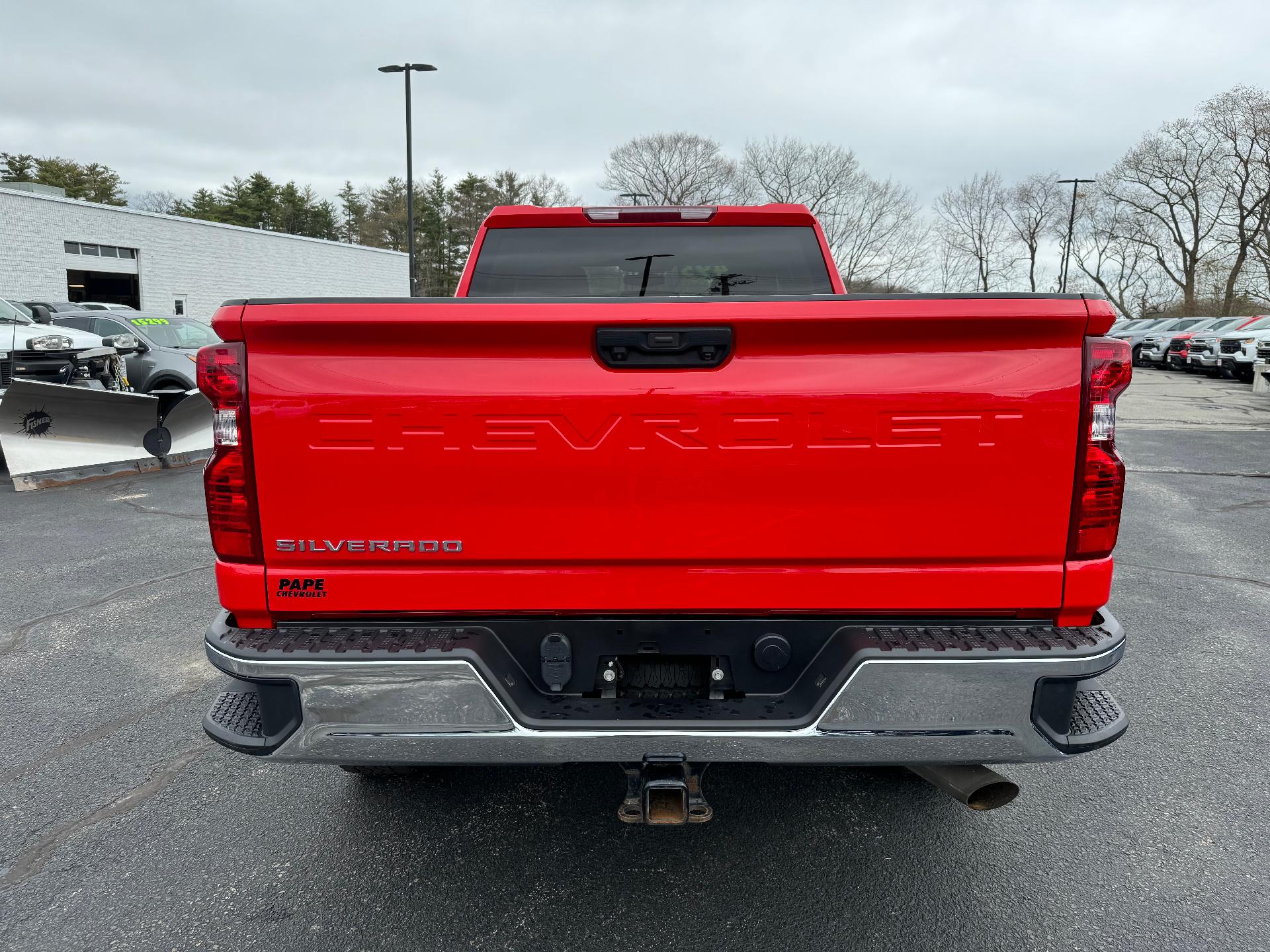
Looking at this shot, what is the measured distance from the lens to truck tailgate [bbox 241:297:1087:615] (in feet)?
6.70

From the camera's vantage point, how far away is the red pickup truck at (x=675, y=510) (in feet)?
6.71

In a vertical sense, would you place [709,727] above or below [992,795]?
above

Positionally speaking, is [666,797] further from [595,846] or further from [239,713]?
[239,713]

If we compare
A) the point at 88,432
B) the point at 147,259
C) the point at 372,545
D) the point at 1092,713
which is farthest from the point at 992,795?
the point at 147,259

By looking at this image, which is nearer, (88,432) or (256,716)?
(256,716)

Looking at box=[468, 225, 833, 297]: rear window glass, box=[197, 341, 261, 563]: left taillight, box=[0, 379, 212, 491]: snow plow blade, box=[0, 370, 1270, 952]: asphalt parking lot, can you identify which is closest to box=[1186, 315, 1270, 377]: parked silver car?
box=[0, 370, 1270, 952]: asphalt parking lot

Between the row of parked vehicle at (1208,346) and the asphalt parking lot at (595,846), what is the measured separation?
857 inches

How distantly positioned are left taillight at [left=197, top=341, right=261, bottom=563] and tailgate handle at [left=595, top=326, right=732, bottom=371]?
2.95ft

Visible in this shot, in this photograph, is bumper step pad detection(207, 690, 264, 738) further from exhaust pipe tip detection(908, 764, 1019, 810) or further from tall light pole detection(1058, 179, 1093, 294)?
tall light pole detection(1058, 179, 1093, 294)

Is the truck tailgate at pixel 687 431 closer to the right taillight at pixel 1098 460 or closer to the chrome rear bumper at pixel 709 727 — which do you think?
the right taillight at pixel 1098 460

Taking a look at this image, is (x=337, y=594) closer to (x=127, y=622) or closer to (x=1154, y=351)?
(x=127, y=622)

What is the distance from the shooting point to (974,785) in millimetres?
2336

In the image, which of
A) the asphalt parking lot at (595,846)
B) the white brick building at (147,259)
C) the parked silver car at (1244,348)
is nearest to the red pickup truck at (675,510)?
the asphalt parking lot at (595,846)

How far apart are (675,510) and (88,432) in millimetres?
9578
